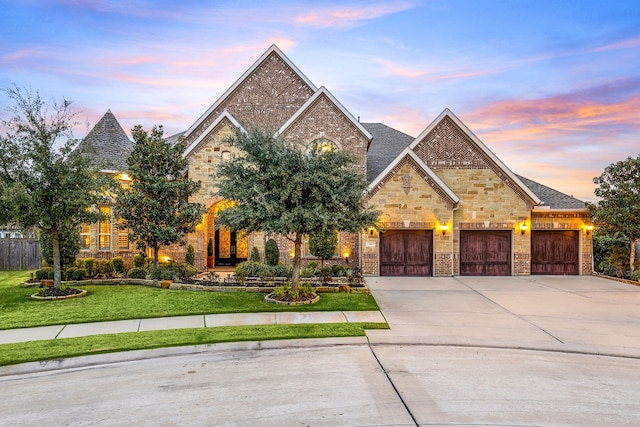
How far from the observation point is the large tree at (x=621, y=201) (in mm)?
16859

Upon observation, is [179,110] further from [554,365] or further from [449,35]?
[554,365]

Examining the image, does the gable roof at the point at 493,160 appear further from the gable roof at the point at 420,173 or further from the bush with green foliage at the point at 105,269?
the bush with green foliage at the point at 105,269

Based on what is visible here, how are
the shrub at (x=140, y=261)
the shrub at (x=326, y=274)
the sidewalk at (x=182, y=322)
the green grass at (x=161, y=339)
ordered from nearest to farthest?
the green grass at (x=161, y=339)
the sidewalk at (x=182, y=322)
the shrub at (x=326, y=274)
the shrub at (x=140, y=261)

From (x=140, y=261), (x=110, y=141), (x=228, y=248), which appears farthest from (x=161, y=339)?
(x=110, y=141)

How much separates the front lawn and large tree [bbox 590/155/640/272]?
488 inches

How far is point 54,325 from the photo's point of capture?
378 inches

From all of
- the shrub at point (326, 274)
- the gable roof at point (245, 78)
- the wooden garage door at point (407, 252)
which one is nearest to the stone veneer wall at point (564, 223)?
the wooden garage door at point (407, 252)

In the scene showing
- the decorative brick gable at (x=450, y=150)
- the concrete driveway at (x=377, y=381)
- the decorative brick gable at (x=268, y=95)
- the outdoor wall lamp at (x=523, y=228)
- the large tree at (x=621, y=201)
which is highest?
the decorative brick gable at (x=268, y=95)

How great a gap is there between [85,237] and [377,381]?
18170mm

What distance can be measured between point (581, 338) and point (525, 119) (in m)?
17.1

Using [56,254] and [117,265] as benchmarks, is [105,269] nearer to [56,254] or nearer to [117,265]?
[117,265]

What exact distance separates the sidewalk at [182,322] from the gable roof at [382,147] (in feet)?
35.6

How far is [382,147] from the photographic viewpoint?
24.1 m

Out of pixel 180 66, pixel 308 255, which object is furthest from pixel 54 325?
pixel 180 66
